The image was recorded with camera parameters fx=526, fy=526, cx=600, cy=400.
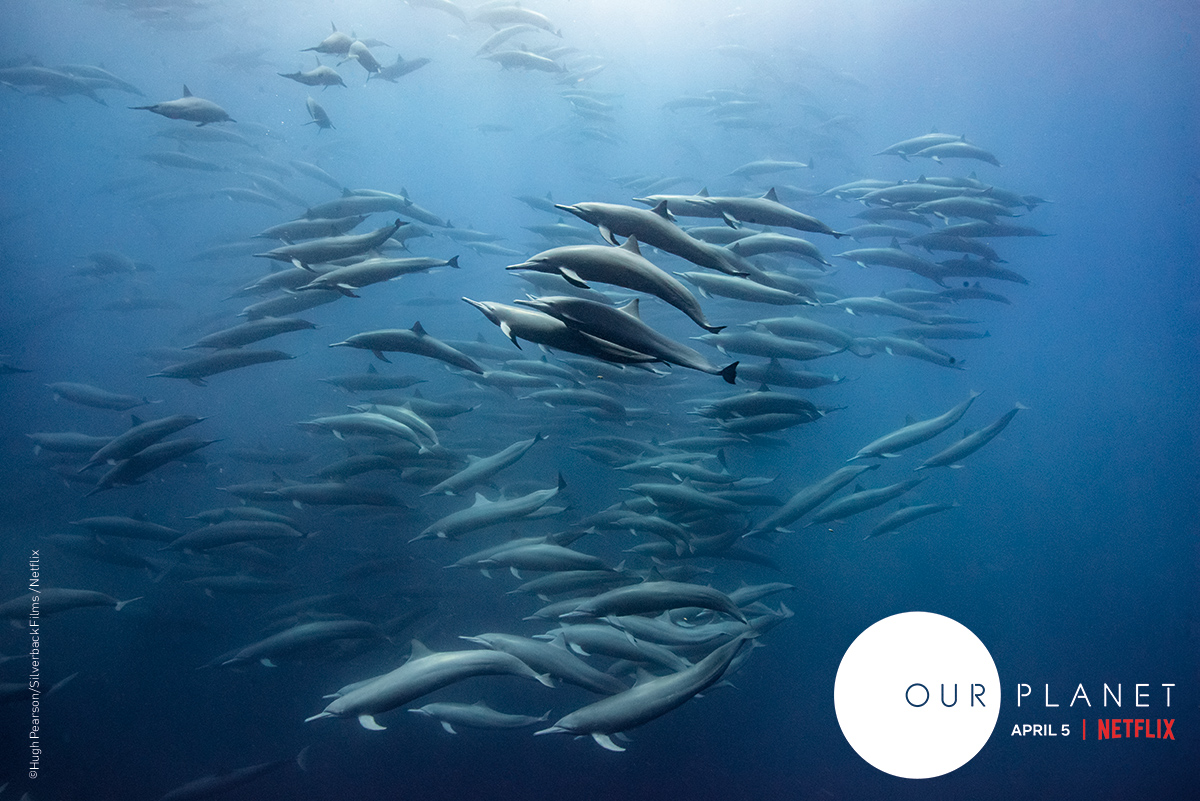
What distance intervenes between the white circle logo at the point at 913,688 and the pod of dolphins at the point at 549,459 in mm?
946

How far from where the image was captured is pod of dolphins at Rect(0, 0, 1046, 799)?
3.17m

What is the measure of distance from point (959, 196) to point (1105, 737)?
7320 millimetres

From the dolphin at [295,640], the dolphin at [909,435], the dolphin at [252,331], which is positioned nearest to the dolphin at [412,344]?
the dolphin at [252,331]

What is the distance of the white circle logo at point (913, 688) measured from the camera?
15.8 feet

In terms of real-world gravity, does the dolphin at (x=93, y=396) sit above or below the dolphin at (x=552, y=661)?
above

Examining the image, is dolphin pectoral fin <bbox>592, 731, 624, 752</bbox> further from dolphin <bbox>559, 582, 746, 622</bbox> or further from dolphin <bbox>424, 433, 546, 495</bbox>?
dolphin <bbox>424, 433, 546, 495</bbox>

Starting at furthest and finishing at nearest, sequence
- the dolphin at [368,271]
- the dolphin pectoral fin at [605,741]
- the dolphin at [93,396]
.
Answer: the dolphin at [93,396], the dolphin at [368,271], the dolphin pectoral fin at [605,741]

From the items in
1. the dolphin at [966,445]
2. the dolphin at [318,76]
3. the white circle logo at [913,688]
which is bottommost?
the white circle logo at [913,688]

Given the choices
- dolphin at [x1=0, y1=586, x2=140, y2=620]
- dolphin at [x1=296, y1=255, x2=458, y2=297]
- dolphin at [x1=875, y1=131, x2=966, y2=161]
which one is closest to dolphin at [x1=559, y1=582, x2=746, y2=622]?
dolphin at [x1=296, y1=255, x2=458, y2=297]

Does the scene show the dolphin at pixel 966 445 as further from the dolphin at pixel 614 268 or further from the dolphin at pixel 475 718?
the dolphin at pixel 614 268

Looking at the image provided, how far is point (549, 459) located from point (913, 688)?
508 cm

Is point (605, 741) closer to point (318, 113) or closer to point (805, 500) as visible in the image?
point (805, 500)

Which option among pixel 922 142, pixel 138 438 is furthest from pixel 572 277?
pixel 922 142

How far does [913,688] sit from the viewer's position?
4797 millimetres
